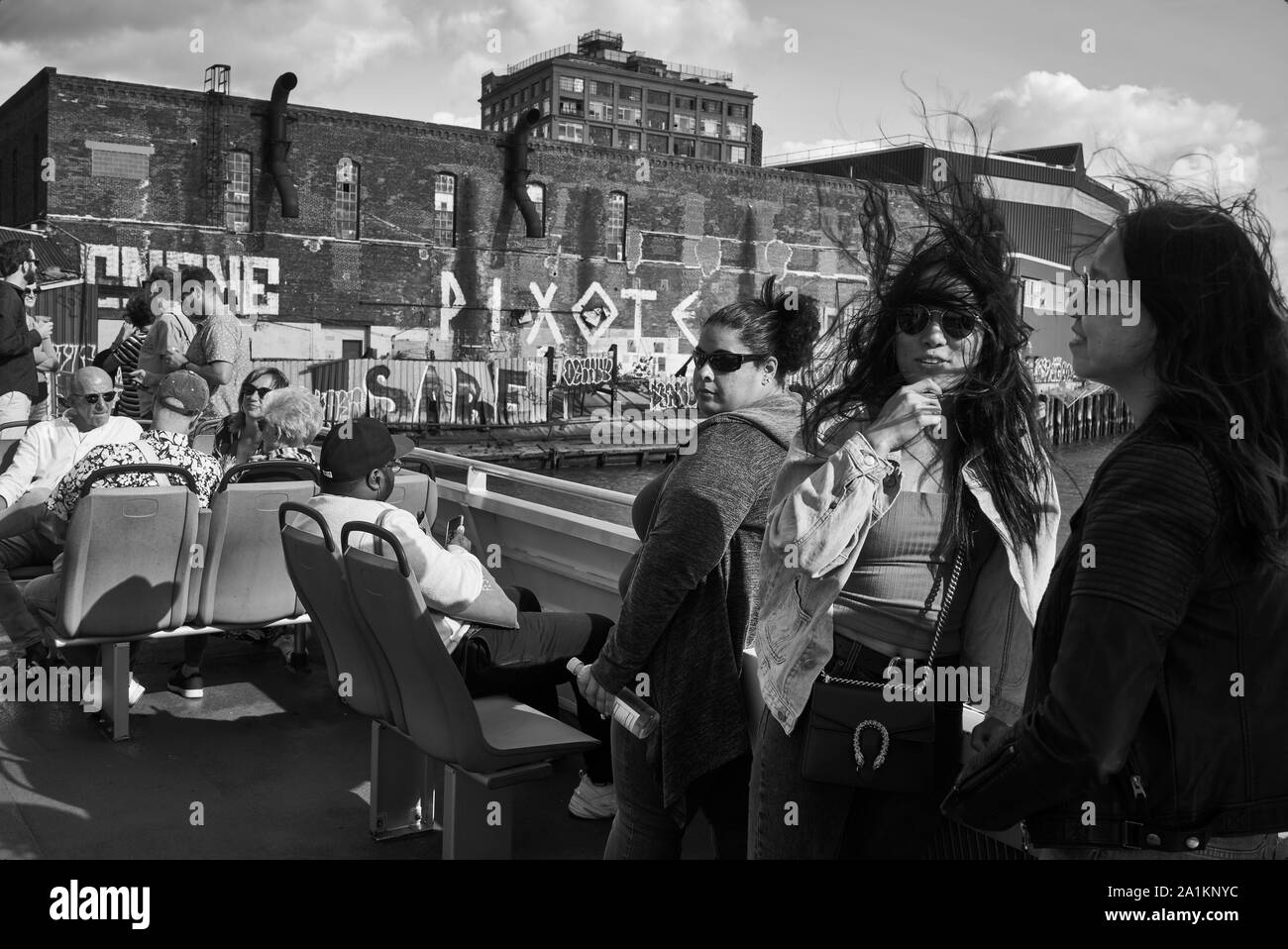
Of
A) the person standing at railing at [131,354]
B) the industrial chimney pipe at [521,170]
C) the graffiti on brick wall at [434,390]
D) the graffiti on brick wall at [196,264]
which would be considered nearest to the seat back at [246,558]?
the person standing at railing at [131,354]

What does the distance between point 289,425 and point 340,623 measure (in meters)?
2.55

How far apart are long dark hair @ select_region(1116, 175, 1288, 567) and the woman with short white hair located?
482cm

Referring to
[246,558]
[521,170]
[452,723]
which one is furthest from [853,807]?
[521,170]

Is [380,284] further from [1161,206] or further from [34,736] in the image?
[1161,206]

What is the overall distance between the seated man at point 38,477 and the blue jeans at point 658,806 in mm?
3864

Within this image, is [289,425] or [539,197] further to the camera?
[539,197]

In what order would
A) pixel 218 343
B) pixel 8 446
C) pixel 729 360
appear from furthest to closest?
pixel 218 343, pixel 8 446, pixel 729 360

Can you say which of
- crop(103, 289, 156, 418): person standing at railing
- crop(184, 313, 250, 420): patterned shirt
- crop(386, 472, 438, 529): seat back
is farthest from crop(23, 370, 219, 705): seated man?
crop(103, 289, 156, 418): person standing at railing

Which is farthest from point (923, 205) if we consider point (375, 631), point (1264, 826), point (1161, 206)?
point (375, 631)

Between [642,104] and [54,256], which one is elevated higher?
[642,104]

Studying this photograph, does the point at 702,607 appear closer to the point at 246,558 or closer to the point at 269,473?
the point at 246,558

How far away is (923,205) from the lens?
2492 millimetres

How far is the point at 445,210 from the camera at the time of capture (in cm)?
3866
